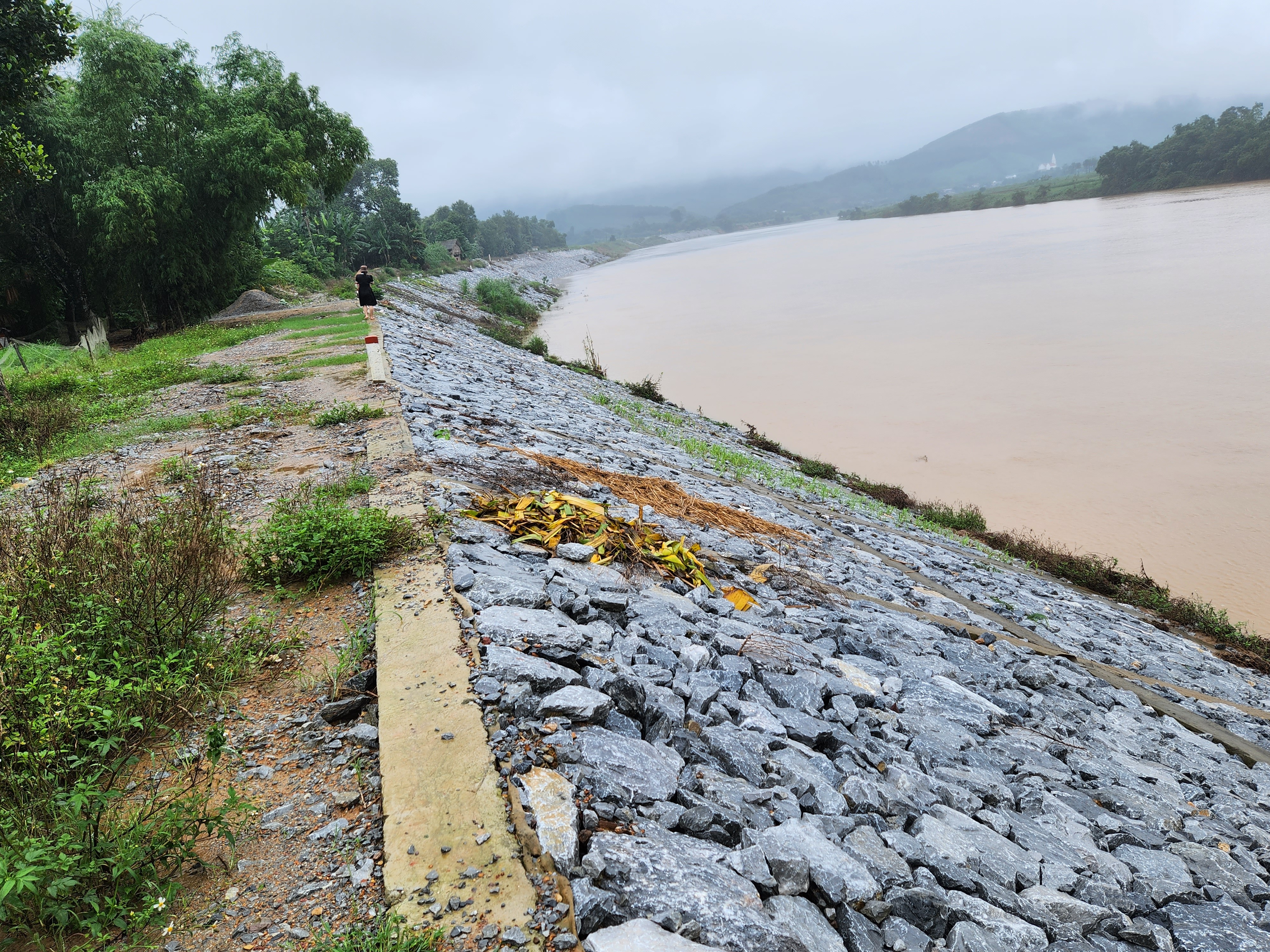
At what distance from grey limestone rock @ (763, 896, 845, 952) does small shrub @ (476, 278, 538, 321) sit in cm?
4265

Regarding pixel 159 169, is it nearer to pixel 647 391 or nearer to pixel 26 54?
pixel 26 54

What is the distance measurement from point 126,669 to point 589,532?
12.1 ft

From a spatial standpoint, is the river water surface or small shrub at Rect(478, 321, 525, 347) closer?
the river water surface

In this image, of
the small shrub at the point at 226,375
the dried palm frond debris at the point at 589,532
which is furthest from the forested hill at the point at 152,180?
the dried palm frond debris at the point at 589,532

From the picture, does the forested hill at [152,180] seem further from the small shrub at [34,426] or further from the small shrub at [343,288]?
the small shrub at [34,426]

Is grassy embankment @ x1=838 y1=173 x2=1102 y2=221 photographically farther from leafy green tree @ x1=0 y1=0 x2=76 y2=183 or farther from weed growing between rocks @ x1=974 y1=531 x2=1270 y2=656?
leafy green tree @ x1=0 y1=0 x2=76 y2=183

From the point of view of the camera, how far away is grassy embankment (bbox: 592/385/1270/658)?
10125 mm

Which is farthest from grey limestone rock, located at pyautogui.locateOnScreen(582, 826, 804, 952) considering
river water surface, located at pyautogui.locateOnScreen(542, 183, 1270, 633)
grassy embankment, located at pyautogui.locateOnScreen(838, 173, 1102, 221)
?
grassy embankment, located at pyautogui.locateOnScreen(838, 173, 1102, 221)

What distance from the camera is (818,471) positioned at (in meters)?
16.0

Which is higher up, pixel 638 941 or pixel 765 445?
pixel 638 941

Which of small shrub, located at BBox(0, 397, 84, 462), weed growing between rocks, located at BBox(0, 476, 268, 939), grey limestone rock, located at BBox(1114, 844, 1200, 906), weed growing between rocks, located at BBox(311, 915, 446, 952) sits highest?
small shrub, located at BBox(0, 397, 84, 462)

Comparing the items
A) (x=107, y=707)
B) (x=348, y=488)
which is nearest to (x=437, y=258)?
(x=348, y=488)

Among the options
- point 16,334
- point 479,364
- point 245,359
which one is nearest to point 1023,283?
point 479,364

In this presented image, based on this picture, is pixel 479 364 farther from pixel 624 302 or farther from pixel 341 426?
pixel 624 302
